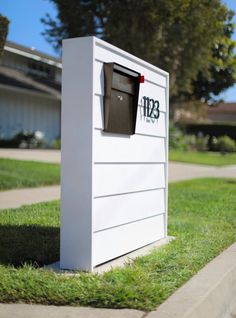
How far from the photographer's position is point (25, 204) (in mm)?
9156

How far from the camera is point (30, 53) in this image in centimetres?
2733

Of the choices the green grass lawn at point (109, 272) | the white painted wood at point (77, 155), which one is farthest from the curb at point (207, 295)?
the white painted wood at point (77, 155)

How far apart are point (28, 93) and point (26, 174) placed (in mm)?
11966

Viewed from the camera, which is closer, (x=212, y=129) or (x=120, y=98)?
(x=120, y=98)

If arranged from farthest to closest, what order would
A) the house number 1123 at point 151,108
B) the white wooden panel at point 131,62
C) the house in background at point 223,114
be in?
the house in background at point 223,114, the house number 1123 at point 151,108, the white wooden panel at point 131,62

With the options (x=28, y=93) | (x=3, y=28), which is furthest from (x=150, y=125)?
(x=28, y=93)

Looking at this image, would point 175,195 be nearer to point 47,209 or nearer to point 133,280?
point 47,209

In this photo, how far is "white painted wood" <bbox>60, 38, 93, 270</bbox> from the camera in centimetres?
466

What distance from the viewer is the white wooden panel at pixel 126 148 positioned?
483cm

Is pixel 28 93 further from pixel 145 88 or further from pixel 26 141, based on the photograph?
pixel 145 88

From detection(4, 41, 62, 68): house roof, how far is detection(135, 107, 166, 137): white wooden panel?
20.1 meters

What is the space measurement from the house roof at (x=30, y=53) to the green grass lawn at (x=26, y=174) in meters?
12.2

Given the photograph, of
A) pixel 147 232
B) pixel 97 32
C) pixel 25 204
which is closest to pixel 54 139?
pixel 97 32

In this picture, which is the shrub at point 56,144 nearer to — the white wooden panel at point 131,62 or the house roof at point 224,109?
the white wooden panel at point 131,62
